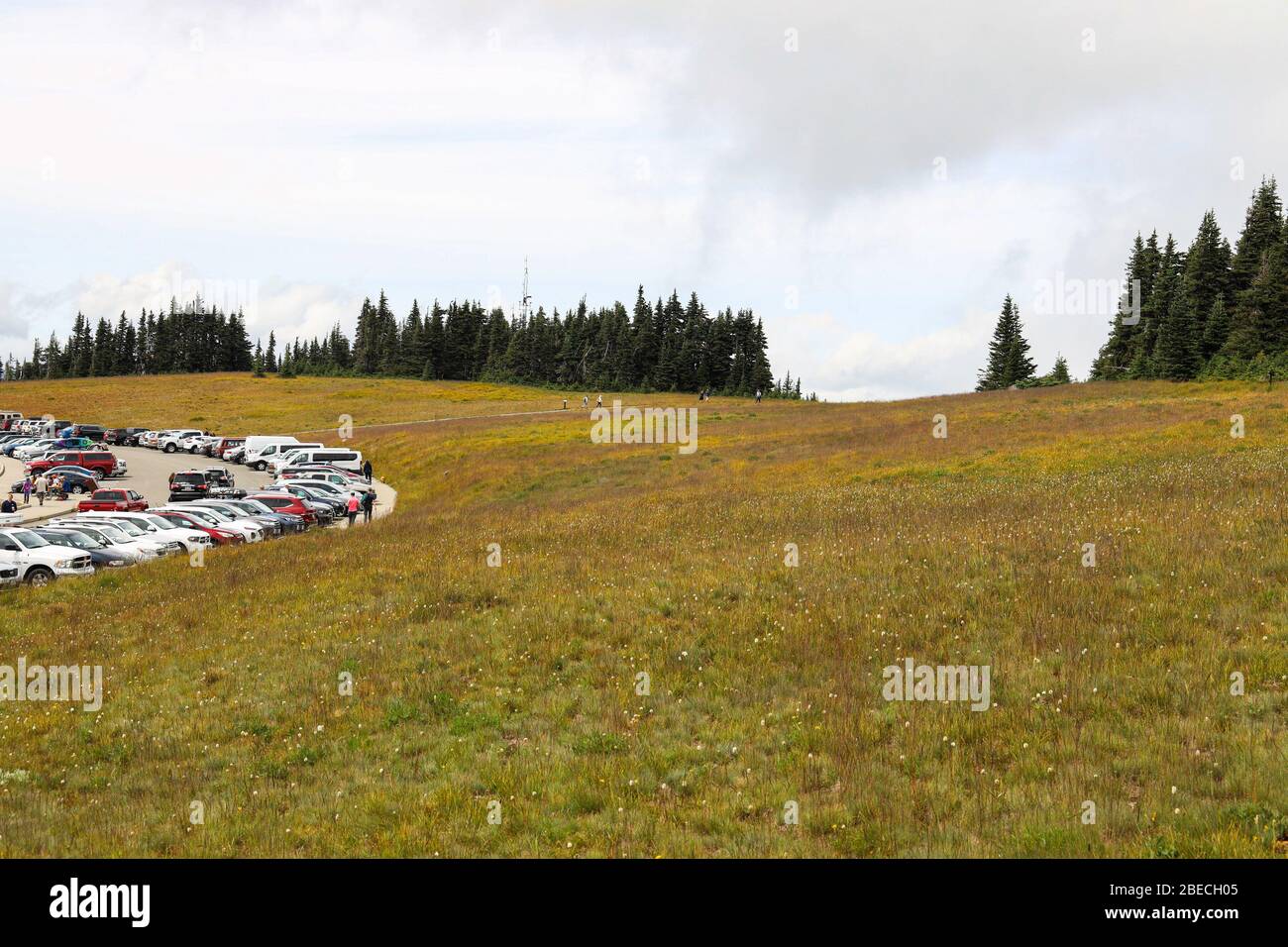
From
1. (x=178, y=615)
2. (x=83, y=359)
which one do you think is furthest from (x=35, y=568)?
(x=83, y=359)

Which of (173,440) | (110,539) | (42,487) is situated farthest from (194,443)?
(110,539)

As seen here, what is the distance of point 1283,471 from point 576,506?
23484mm

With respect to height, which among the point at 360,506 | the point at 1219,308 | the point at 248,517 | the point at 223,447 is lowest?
the point at 360,506

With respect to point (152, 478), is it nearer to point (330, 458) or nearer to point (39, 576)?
point (330, 458)

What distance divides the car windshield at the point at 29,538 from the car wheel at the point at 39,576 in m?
1.13

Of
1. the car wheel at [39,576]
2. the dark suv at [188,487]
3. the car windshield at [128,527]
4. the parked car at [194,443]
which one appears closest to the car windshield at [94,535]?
the car windshield at [128,527]

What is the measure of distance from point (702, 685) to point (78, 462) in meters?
61.6

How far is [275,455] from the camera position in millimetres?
69438

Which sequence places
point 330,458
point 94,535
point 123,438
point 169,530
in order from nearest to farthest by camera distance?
1. point 94,535
2. point 169,530
3. point 330,458
4. point 123,438

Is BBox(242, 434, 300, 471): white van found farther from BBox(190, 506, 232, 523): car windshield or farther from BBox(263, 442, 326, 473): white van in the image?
BBox(190, 506, 232, 523): car windshield

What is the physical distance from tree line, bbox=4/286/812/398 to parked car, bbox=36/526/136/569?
100 m

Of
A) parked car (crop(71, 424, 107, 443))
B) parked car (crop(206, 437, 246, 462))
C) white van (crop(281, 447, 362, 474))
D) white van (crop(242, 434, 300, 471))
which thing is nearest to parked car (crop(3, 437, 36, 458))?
parked car (crop(71, 424, 107, 443))

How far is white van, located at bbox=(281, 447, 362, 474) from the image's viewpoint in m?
61.2
